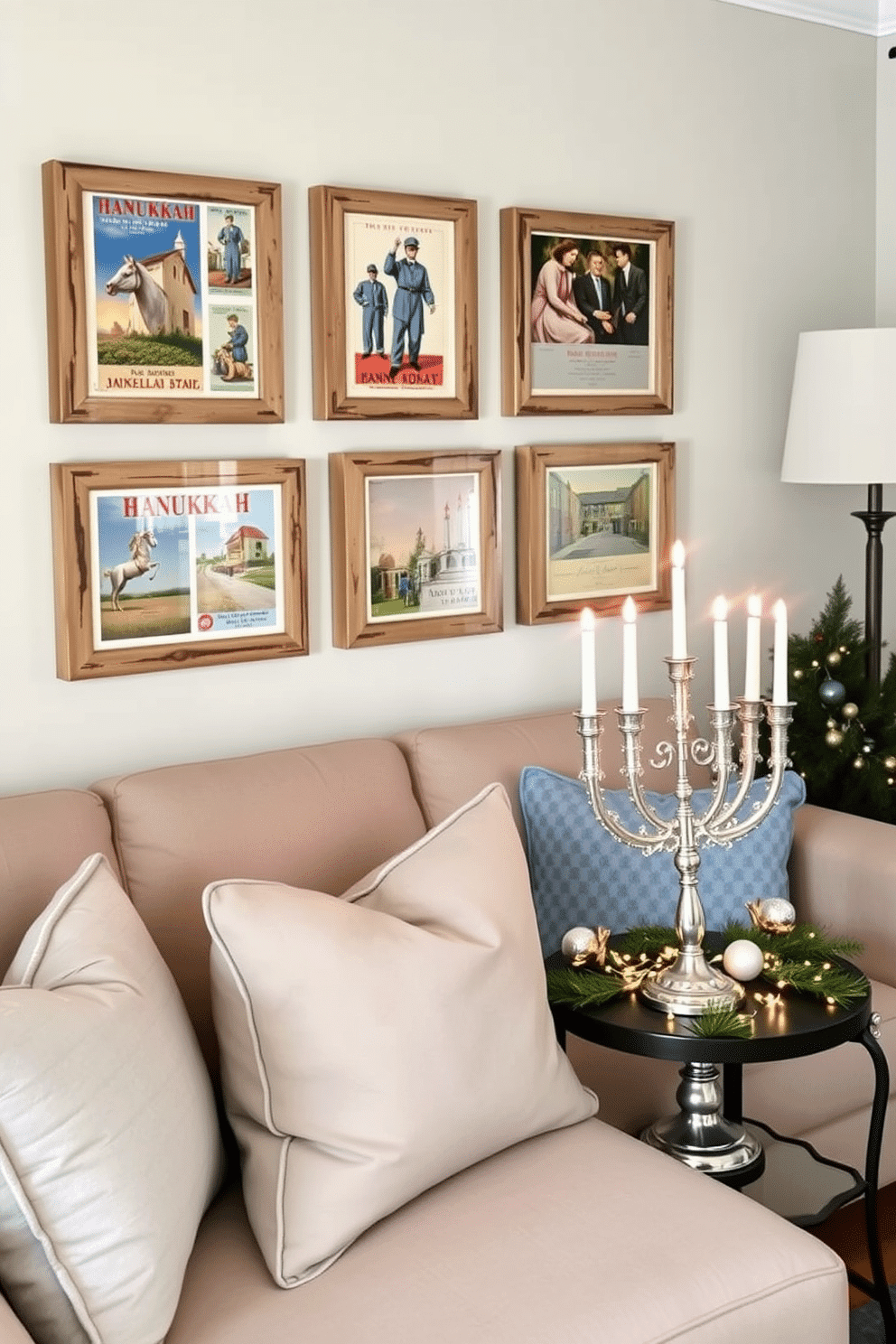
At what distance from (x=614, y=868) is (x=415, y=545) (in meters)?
0.73

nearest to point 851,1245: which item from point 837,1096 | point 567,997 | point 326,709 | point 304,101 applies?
point 837,1096

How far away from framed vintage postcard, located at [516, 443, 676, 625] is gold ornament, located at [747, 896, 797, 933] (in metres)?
0.85

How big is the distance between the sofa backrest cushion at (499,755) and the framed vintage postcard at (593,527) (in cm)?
29

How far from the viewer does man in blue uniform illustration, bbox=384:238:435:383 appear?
8.89 ft

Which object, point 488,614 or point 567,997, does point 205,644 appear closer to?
point 488,614

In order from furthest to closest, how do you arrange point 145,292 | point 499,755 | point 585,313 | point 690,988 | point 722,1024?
point 585,313 < point 499,755 < point 145,292 < point 690,988 < point 722,1024

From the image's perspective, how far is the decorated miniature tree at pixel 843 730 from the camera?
2.98 metres

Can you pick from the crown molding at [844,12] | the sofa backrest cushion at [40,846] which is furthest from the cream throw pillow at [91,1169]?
the crown molding at [844,12]

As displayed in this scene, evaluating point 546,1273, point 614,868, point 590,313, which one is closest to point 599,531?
point 590,313

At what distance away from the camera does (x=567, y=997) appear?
7.09 ft

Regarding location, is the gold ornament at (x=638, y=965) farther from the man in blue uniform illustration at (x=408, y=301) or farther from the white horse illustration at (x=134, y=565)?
the man in blue uniform illustration at (x=408, y=301)

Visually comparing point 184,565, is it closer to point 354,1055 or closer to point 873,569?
point 354,1055

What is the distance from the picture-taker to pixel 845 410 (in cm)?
305

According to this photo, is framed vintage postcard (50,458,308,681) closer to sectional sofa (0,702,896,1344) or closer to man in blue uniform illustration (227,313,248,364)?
man in blue uniform illustration (227,313,248,364)
